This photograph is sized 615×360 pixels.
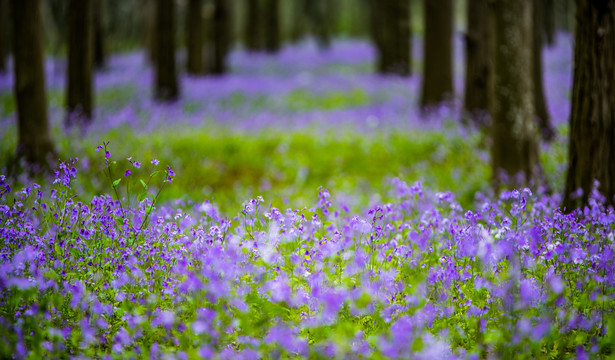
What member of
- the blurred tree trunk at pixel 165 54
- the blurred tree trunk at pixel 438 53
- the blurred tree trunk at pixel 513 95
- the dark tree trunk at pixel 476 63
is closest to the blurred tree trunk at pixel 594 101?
the blurred tree trunk at pixel 513 95

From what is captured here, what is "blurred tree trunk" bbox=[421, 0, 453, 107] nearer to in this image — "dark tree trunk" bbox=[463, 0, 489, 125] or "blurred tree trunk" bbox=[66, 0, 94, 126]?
"dark tree trunk" bbox=[463, 0, 489, 125]

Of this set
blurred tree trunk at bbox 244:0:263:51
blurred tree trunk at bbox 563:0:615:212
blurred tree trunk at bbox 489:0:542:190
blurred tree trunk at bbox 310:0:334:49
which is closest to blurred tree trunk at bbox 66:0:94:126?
blurred tree trunk at bbox 489:0:542:190

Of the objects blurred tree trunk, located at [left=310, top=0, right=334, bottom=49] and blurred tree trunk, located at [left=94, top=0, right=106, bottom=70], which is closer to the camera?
blurred tree trunk, located at [left=94, top=0, right=106, bottom=70]

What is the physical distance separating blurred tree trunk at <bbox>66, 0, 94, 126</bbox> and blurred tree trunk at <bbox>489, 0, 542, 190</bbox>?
8.31 m

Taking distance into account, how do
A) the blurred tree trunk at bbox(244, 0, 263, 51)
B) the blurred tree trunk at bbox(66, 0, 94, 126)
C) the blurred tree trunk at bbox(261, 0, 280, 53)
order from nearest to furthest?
the blurred tree trunk at bbox(66, 0, 94, 126)
the blurred tree trunk at bbox(244, 0, 263, 51)
the blurred tree trunk at bbox(261, 0, 280, 53)

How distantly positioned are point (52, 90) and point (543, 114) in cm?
1507

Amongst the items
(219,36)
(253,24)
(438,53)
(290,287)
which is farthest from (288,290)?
(253,24)

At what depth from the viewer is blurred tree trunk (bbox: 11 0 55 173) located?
288 inches

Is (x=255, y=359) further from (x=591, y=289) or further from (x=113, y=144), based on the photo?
(x=113, y=144)

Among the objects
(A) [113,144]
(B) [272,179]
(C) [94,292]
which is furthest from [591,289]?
(A) [113,144]

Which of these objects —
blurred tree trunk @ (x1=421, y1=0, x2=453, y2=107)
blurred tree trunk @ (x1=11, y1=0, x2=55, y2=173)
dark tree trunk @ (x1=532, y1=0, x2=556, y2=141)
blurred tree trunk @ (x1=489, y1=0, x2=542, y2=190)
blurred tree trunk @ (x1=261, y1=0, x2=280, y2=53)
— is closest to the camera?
blurred tree trunk @ (x1=489, y1=0, x2=542, y2=190)

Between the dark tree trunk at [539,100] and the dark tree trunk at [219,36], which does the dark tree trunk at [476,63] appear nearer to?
the dark tree trunk at [539,100]

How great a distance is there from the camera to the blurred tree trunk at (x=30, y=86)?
7.31 meters

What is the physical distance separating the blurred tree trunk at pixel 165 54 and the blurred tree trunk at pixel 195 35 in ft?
13.7
